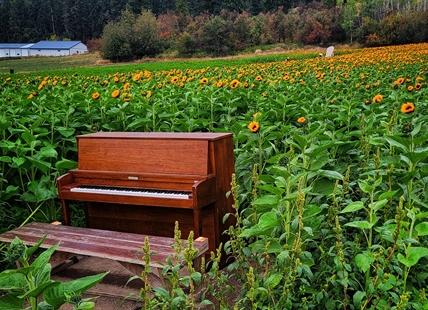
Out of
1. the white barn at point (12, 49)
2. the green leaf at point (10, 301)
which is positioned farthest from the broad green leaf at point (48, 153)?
the white barn at point (12, 49)

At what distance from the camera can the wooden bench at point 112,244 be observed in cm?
346

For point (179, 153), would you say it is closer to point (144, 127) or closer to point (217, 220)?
point (217, 220)

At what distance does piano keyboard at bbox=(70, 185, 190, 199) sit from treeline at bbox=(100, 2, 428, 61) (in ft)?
118

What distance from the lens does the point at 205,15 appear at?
2256 inches

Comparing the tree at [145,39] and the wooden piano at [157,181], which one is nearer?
the wooden piano at [157,181]

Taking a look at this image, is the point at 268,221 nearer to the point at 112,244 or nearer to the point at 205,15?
the point at 112,244

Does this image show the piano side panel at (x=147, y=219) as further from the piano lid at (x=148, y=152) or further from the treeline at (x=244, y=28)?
the treeline at (x=244, y=28)

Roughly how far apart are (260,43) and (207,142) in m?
42.2

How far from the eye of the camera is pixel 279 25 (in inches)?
1791

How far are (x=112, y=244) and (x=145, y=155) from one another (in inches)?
39.2

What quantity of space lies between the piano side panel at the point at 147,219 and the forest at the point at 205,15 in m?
35.5

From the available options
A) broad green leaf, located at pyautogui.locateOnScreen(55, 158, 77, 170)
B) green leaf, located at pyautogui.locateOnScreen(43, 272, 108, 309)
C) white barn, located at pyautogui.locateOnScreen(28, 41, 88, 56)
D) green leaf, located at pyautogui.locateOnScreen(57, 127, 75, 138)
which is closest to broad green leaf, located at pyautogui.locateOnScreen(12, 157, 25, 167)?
broad green leaf, located at pyautogui.locateOnScreen(55, 158, 77, 170)

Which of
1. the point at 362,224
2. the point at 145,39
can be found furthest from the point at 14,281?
the point at 145,39

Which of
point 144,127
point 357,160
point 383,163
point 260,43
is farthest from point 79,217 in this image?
point 260,43
